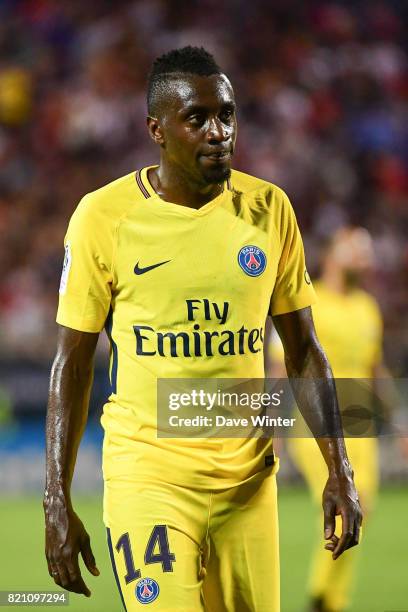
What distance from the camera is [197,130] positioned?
3.48 m

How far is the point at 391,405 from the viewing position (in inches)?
293

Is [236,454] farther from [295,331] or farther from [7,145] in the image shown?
[7,145]

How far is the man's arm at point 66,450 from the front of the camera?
3.39m

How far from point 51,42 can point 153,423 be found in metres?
12.1

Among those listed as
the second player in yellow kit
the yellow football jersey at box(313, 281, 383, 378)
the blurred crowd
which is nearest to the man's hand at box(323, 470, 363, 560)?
the second player in yellow kit

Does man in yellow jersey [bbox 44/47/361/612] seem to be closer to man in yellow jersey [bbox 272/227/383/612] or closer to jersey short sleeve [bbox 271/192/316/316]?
jersey short sleeve [bbox 271/192/316/316]

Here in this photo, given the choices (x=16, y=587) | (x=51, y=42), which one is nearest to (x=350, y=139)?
(x=51, y=42)

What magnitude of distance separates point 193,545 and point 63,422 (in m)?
0.55

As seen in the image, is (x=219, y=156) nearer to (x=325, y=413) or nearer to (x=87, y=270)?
(x=87, y=270)

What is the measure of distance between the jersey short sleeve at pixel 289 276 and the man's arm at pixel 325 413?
1.2 inches

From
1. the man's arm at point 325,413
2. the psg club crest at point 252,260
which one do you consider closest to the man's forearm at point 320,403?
the man's arm at point 325,413

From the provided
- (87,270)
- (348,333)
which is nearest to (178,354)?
(87,270)

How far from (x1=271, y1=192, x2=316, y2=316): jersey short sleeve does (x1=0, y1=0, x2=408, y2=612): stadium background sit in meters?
7.97

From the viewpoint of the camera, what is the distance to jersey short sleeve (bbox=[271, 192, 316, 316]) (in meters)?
3.75
